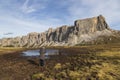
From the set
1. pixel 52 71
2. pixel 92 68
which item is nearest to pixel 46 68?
pixel 52 71

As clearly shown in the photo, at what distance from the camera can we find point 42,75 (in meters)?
35.0

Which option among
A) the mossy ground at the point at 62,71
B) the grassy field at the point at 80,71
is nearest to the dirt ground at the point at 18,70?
the mossy ground at the point at 62,71

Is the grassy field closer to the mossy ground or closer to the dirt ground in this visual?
the mossy ground

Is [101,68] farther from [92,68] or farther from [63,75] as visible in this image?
[63,75]

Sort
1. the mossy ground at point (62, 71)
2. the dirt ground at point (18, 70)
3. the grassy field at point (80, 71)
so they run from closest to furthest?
the grassy field at point (80, 71), the mossy ground at point (62, 71), the dirt ground at point (18, 70)

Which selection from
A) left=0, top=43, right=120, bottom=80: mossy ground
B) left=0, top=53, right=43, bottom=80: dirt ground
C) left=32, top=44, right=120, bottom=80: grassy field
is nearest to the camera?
left=32, top=44, right=120, bottom=80: grassy field

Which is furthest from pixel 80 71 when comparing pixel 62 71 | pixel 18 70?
pixel 18 70

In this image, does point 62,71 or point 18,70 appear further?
point 18,70

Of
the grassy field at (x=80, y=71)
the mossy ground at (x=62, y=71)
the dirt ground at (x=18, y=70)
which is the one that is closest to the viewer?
the grassy field at (x=80, y=71)

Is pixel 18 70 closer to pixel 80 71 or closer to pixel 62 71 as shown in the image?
pixel 62 71

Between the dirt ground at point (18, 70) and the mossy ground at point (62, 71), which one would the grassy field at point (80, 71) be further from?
the dirt ground at point (18, 70)

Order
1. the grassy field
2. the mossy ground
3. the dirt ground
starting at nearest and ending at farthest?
the grassy field → the mossy ground → the dirt ground

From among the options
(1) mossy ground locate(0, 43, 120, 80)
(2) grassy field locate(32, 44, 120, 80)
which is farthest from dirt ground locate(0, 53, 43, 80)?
(2) grassy field locate(32, 44, 120, 80)

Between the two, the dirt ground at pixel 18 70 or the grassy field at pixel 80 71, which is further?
the dirt ground at pixel 18 70
